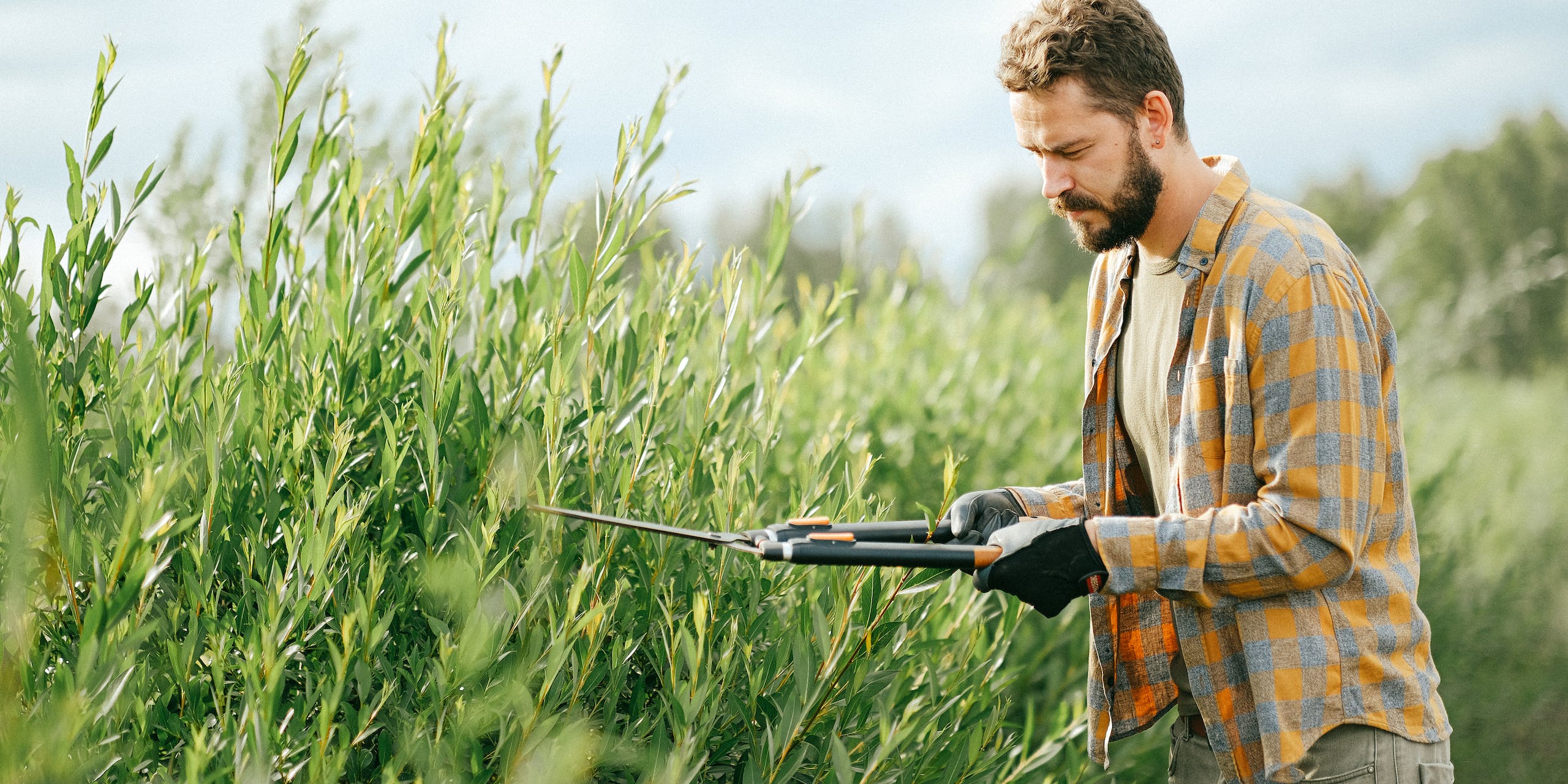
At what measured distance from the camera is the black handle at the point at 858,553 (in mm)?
1932

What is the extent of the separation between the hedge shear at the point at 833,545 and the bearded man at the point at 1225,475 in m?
0.14

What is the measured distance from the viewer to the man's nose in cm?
253

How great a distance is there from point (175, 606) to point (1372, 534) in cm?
211

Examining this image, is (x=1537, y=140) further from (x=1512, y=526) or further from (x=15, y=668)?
(x=15, y=668)

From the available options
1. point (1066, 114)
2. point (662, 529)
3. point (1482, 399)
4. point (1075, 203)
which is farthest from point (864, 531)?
point (1482, 399)

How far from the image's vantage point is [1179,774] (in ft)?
8.71

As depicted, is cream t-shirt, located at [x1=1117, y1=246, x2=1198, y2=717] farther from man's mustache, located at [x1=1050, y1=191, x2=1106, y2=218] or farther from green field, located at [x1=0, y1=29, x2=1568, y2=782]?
green field, located at [x1=0, y1=29, x2=1568, y2=782]

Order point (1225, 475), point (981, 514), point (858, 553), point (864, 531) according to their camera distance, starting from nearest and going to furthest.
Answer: point (858, 553) < point (864, 531) < point (1225, 475) < point (981, 514)

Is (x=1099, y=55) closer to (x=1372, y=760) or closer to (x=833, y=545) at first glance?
(x=833, y=545)

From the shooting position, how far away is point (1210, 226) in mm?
2396

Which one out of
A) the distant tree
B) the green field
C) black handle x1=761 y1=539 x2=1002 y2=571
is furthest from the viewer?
the distant tree

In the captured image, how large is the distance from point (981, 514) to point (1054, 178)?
0.73 metres

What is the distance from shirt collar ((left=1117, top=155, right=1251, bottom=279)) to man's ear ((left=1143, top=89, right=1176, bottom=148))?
0.15 metres

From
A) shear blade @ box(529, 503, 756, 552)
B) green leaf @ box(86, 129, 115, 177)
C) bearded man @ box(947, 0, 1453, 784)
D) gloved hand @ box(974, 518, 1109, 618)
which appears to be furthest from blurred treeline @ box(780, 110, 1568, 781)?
green leaf @ box(86, 129, 115, 177)
